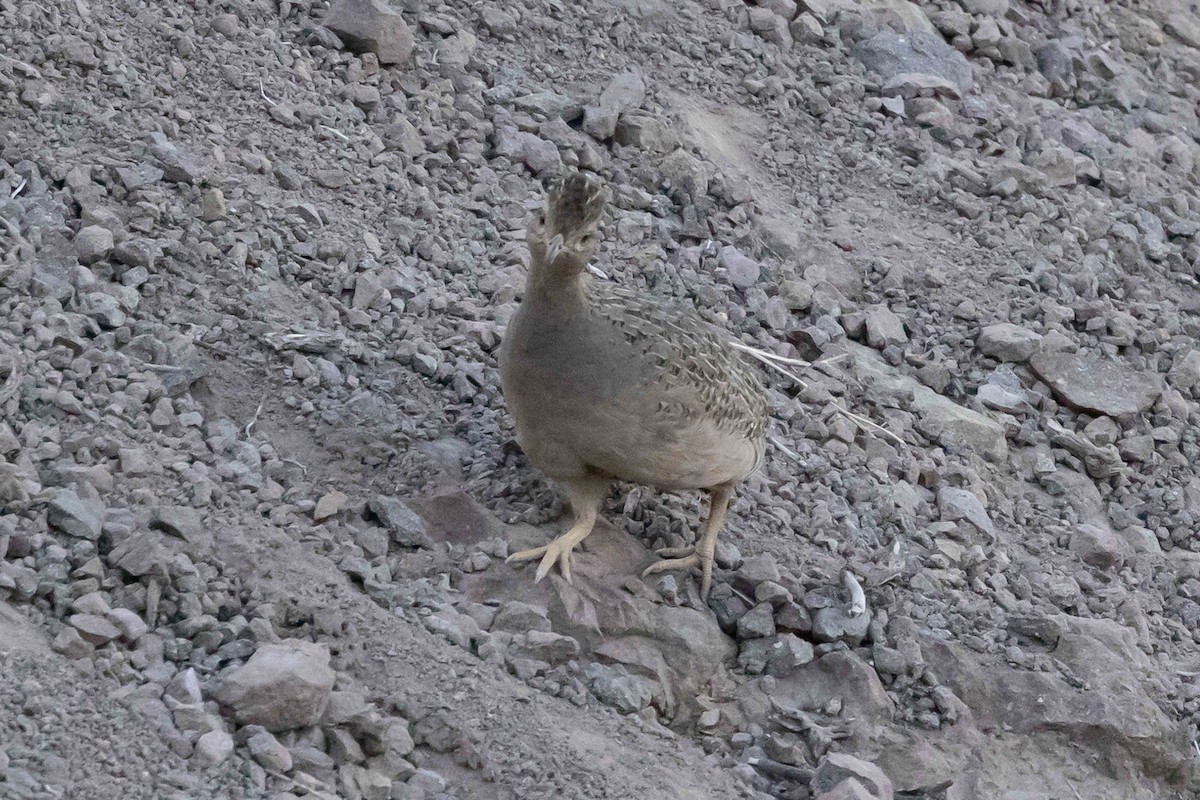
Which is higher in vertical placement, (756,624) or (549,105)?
(549,105)

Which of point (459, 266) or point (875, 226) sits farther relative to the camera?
point (875, 226)

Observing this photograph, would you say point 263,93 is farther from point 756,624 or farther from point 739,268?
point 756,624

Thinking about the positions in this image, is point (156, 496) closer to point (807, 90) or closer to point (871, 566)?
point (871, 566)

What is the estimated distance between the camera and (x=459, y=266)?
6.71 metres

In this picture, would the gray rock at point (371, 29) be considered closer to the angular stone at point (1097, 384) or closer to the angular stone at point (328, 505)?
the angular stone at point (328, 505)

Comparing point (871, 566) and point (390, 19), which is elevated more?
point (390, 19)

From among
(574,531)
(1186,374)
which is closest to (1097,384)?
(1186,374)

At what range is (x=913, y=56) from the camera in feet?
30.8

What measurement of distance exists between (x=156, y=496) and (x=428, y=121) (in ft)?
9.69

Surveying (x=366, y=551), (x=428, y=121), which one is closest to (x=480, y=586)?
(x=366, y=551)

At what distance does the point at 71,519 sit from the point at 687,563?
7.24 feet

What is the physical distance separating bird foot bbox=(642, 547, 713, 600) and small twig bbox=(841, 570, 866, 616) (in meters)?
0.54

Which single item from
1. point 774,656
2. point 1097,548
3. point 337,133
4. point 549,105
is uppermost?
point 549,105

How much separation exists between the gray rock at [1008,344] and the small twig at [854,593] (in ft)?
7.14
